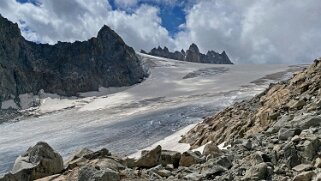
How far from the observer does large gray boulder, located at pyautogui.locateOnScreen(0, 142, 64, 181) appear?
1434cm

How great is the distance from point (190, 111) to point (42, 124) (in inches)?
1294

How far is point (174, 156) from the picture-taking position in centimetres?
1450

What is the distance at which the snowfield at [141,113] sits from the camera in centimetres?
5813

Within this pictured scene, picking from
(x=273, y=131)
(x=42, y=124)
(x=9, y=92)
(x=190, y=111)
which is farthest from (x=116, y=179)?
(x=9, y=92)

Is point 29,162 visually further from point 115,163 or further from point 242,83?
point 242,83

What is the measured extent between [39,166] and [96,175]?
3946 millimetres

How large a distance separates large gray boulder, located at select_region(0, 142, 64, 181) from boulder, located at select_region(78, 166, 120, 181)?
3.15m

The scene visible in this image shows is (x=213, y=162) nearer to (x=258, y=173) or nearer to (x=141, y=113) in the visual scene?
(x=258, y=173)

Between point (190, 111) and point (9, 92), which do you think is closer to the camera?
point (190, 111)

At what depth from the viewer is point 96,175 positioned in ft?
36.5

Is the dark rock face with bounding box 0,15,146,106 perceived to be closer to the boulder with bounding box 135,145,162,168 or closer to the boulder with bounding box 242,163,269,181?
the boulder with bounding box 135,145,162,168

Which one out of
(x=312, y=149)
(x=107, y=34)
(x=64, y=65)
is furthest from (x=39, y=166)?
(x=107, y=34)

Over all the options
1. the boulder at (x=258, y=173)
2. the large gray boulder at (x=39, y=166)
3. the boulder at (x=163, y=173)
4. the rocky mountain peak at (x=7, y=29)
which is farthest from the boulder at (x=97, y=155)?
the rocky mountain peak at (x=7, y=29)

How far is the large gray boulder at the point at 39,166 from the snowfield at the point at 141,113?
90.1 feet
